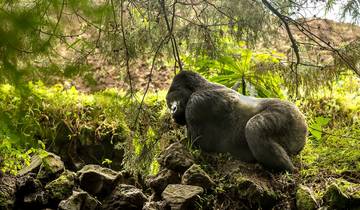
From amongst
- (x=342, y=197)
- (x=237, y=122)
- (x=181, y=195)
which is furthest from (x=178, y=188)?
(x=342, y=197)

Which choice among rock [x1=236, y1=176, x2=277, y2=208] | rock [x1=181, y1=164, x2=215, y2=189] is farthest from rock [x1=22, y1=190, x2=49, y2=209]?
rock [x1=236, y1=176, x2=277, y2=208]

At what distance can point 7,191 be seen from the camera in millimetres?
3178

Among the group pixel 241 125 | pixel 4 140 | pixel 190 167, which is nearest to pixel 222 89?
pixel 241 125

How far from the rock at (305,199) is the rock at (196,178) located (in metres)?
0.49

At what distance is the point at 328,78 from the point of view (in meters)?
3.10

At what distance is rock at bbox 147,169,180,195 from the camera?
2988 millimetres

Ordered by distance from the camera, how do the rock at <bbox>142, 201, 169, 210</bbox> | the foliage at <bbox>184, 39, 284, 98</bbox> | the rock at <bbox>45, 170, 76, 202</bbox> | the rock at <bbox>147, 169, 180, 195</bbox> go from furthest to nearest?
the foliage at <bbox>184, 39, 284, 98</bbox>, the rock at <bbox>45, 170, 76, 202</bbox>, the rock at <bbox>147, 169, 180, 195</bbox>, the rock at <bbox>142, 201, 169, 210</bbox>

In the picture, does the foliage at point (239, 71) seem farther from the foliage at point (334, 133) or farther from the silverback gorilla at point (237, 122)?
the silverback gorilla at point (237, 122)

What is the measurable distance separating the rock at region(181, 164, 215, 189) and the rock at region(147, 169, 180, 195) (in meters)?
0.11

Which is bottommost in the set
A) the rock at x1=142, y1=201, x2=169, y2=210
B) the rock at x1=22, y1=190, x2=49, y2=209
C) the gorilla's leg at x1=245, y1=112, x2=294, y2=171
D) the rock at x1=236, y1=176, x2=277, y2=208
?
the rock at x1=22, y1=190, x2=49, y2=209

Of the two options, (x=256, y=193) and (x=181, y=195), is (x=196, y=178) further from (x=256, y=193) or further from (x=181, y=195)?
(x=256, y=193)

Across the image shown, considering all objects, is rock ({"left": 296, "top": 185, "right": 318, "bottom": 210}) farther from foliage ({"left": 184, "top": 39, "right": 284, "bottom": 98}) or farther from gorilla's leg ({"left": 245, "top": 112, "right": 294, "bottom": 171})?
foliage ({"left": 184, "top": 39, "right": 284, "bottom": 98})

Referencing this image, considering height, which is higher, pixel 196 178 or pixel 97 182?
pixel 196 178

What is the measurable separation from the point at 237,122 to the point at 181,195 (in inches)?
23.2
